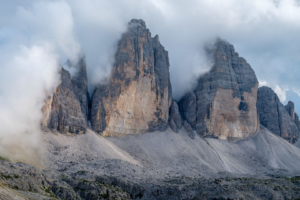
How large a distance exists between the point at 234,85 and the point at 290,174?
51.5 meters

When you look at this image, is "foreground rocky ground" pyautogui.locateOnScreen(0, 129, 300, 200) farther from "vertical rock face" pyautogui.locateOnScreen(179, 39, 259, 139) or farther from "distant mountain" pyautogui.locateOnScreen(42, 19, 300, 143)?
"vertical rock face" pyautogui.locateOnScreen(179, 39, 259, 139)

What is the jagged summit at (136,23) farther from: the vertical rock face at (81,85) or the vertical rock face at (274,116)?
the vertical rock face at (274,116)

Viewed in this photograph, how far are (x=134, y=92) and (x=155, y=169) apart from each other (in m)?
38.1

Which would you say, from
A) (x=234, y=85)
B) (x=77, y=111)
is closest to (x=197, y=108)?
(x=234, y=85)

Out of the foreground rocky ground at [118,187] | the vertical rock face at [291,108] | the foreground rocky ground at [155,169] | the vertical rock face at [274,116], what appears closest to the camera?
the foreground rocky ground at [118,187]

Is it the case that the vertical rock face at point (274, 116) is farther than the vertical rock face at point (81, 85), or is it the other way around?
the vertical rock face at point (274, 116)

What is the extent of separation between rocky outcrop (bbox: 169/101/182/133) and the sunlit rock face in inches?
1554

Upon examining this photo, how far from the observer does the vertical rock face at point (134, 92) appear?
119 m

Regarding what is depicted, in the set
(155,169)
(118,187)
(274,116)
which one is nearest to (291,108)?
(274,116)

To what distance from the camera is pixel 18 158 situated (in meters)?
78.6

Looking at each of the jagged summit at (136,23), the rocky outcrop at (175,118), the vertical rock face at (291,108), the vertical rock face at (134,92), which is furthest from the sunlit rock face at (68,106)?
the vertical rock face at (291,108)

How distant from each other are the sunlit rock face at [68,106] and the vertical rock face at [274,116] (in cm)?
10623

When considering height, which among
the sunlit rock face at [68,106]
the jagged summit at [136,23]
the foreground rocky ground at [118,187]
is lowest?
the foreground rocky ground at [118,187]

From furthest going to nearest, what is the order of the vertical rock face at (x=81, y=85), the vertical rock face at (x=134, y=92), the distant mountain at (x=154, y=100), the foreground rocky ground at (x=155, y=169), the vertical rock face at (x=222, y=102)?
the vertical rock face at (x=222, y=102) → the vertical rock face at (x=134, y=92) → the vertical rock face at (x=81, y=85) → the distant mountain at (x=154, y=100) → the foreground rocky ground at (x=155, y=169)
